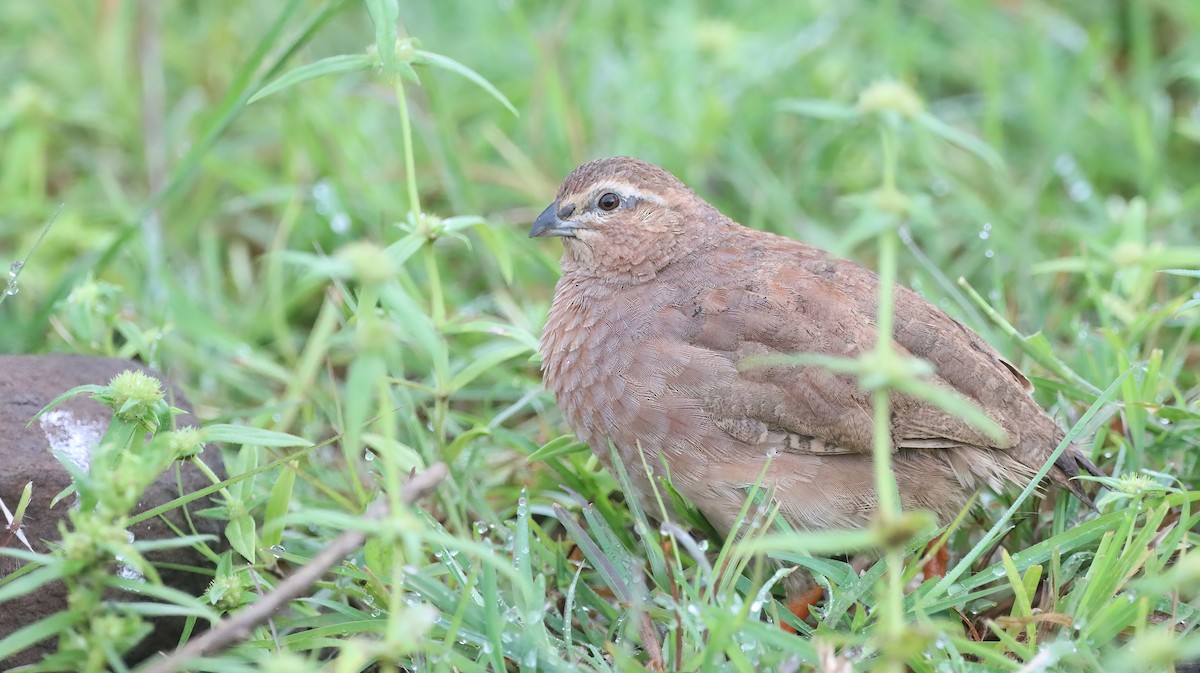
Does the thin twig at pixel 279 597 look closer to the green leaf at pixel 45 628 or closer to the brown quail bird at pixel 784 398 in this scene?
the green leaf at pixel 45 628

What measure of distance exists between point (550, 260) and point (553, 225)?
891 mm

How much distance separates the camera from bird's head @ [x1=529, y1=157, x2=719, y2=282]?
447cm

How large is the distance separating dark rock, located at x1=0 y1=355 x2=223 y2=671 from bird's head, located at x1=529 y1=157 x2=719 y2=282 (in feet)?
4.91

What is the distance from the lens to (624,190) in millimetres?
4496

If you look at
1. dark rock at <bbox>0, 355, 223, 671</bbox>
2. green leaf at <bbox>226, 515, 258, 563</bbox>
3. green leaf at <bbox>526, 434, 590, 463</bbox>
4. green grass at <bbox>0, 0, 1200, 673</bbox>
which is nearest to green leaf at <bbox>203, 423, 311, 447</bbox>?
green grass at <bbox>0, 0, 1200, 673</bbox>

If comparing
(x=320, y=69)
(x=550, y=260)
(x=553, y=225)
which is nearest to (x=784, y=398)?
(x=553, y=225)

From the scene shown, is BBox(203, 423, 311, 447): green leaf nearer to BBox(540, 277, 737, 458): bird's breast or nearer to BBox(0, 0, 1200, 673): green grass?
BBox(0, 0, 1200, 673): green grass

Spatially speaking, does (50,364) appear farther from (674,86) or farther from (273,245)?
(674,86)

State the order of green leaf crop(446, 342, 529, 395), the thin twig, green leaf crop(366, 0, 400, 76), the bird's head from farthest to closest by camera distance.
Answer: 1. the bird's head
2. green leaf crop(446, 342, 529, 395)
3. green leaf crop(366, 0, 400, 76)
4. the thin twig

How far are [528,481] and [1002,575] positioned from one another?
1745 millimetres

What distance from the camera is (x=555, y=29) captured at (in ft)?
21.9

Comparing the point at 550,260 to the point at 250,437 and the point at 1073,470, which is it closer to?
the point at 250,437

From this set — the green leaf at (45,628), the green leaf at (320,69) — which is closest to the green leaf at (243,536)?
the green leaf at (45,628)

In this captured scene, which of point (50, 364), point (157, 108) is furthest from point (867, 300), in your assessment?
point (157, 108)
